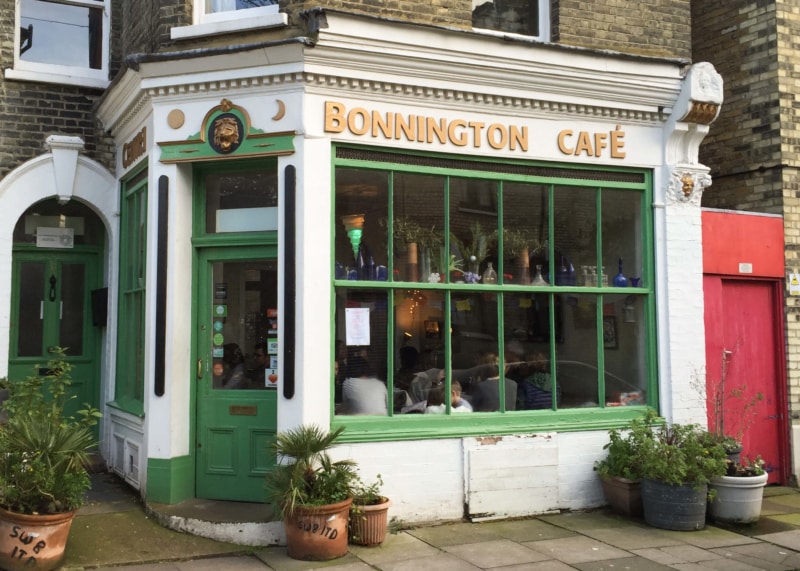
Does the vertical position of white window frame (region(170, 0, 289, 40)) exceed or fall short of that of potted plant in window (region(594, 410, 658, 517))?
it exceeds it

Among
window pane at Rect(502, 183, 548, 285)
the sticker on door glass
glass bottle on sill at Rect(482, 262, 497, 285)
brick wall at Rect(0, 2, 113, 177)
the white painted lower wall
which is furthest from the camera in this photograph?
brick wall at Rect(0, 2, 113, 177)

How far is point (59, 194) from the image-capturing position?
321 inches

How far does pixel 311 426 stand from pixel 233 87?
296cm

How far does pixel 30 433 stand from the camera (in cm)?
555

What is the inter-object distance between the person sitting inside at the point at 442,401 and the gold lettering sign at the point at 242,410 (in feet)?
5.01

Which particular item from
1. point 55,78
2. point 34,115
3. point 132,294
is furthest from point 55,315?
point 55,78

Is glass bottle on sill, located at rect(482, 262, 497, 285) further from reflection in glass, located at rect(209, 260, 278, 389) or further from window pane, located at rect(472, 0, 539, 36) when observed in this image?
Answer: window pane, located at rect(472, 0, 539, 36)

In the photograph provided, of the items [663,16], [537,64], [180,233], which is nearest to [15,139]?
[180,233]

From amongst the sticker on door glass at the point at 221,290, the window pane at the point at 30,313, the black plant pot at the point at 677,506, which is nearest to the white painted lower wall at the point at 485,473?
the black plant pot at the point at 677,506

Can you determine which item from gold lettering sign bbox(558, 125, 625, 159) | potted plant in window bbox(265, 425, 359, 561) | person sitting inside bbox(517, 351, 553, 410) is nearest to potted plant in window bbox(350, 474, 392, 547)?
potted plant in window bbox(265, 425, 359, 561)

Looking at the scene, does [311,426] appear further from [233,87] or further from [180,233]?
[233,87]

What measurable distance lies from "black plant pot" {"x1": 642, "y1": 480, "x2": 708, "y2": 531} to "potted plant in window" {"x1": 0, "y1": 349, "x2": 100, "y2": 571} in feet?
15.4

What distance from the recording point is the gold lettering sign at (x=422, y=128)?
6.71 metres

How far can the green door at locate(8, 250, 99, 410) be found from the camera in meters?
8.34
